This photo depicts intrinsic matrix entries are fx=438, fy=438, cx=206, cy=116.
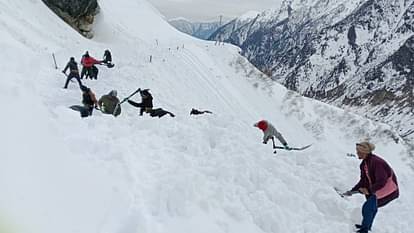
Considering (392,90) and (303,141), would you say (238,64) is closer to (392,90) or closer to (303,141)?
(303,141)

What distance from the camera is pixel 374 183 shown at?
7.55m

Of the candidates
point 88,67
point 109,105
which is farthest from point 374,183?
point 88,67

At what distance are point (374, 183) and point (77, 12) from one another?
36489 millimetres

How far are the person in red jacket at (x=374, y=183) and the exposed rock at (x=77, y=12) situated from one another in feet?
116

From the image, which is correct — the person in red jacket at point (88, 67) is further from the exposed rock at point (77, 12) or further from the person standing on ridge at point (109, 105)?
the exposed rock at point (77, 12)

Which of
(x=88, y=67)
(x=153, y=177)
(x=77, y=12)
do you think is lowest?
(x=88, y=67)

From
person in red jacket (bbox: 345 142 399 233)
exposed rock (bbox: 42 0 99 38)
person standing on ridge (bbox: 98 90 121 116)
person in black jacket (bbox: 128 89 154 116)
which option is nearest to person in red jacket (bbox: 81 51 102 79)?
person in black jacket (bbox: 128 89 154 116)

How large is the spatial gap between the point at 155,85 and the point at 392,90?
533 feet

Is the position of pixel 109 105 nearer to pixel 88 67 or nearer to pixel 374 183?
pixel 88 67

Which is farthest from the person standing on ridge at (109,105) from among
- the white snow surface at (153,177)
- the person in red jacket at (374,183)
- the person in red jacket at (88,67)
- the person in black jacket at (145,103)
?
the person in red jacket at (374,183)

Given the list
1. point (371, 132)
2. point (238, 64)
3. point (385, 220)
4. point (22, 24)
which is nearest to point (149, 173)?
point (385, 220)

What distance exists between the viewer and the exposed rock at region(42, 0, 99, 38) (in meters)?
38.0

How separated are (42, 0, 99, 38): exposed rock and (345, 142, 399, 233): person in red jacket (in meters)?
35.3

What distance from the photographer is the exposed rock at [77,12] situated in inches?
1495
